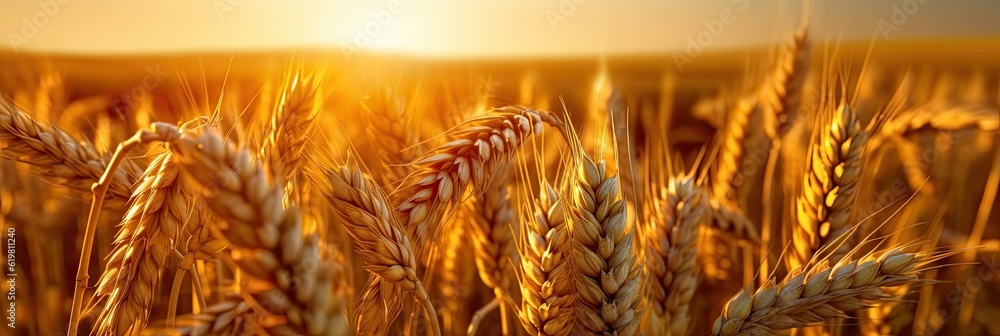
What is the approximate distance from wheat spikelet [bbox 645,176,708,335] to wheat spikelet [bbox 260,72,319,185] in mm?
783

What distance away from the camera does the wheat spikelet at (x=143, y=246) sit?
3.05 feet

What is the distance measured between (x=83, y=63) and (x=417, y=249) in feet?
46.9

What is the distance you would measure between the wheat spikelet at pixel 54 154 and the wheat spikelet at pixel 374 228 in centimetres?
59

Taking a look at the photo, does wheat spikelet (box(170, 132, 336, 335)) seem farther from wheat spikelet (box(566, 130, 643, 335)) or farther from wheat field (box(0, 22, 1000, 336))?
wheat spikelet (box(566, 130, 643, 335))

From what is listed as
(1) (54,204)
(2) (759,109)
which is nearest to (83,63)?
(1) (54,204)

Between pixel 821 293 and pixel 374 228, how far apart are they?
78cm

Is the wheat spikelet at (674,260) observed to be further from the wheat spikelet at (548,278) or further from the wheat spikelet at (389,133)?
the wheat spikelet at (389,133)

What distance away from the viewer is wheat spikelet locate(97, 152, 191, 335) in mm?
929

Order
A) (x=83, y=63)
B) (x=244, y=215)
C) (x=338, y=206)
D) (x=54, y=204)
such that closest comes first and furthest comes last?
(x=244, y=215), (x=338, y=206), (x=54, y=204), (x=83, y=63)

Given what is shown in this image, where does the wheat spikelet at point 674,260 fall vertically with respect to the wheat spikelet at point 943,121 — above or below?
below

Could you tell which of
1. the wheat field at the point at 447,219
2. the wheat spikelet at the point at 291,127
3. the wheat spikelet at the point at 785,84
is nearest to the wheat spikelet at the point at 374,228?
the wheat field at the point at 447,219

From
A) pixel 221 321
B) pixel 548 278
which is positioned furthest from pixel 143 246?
pixel 548 278

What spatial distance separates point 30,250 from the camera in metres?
2.29

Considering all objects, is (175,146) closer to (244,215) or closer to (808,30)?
(244,215)
